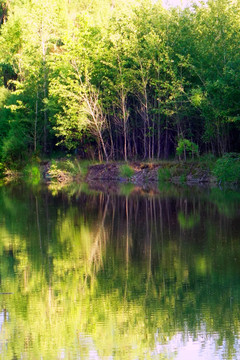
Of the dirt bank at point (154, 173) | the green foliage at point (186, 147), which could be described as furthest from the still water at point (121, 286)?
the green foliage at point (186, 147)

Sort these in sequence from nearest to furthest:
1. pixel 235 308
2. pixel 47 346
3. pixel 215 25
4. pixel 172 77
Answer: pixel 47 346 → pixel 235 308 → pixel 215 25 → pixel 172 77

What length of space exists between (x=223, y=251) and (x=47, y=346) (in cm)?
648

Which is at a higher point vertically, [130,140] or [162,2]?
[162,2]

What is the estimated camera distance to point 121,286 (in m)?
9.80

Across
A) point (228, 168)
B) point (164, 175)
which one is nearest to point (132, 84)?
point (164, 175)

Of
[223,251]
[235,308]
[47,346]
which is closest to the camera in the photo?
[47,346]

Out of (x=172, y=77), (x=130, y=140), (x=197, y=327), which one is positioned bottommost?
(x=197, y=327)

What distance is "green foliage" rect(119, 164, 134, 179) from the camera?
126ft

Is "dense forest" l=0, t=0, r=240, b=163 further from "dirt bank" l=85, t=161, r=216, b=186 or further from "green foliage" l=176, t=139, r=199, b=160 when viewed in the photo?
"dirt bank" l=85, t=161, r=216, b=186

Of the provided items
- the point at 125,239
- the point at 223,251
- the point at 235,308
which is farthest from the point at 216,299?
the point at 125,239

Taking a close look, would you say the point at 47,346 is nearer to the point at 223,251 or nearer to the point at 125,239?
the point at 223,251

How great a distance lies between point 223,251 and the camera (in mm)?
12820

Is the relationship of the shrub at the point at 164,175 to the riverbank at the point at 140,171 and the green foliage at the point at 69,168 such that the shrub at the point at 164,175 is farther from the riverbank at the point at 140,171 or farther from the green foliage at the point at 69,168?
the green foliage at the point at 69,168

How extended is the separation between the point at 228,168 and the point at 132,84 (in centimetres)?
1127
